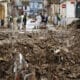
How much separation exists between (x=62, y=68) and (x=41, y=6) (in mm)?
46074

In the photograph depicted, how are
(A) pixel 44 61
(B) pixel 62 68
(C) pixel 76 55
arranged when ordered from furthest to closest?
(C) pixel 76 55, (A) pixel 44 61, (B) pixel 62 68

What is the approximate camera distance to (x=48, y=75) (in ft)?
59.6

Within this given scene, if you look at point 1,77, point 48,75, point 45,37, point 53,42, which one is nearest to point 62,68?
point 48,75

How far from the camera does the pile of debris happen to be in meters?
18.6

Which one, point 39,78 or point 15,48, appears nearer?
point 39,78

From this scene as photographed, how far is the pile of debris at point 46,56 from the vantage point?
60.9 feet

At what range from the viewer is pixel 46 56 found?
22.1 metres

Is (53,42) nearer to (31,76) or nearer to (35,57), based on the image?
(35,57)

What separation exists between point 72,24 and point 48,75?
22526mm

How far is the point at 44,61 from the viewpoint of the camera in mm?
21391

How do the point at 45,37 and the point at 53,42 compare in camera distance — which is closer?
the point at 53,42

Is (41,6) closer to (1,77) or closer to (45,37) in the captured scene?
(45,37)

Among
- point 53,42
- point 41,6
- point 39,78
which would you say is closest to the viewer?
point 39,78

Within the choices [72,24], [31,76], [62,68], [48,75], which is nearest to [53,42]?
[62,68]
